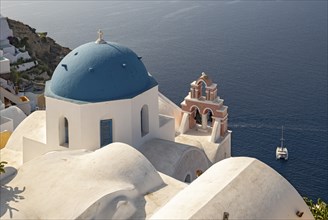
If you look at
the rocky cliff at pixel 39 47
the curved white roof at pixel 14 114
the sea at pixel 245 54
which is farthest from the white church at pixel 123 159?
the rocky cliff at pixel 39 47

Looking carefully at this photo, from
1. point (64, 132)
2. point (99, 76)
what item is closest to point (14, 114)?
point (64, 132)

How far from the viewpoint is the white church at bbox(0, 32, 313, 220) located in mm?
14258

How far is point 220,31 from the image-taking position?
9462 cm

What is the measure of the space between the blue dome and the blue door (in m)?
1.32

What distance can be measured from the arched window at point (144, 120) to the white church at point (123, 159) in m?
0.05

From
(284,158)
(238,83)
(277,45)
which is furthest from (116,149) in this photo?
(277,45)

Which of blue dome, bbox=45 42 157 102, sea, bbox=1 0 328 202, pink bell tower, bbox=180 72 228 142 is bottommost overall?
sea, bbox=1 0 328 202

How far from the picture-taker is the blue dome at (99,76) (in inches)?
786

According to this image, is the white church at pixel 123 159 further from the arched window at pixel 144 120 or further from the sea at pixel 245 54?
the sea at pixel 245 54

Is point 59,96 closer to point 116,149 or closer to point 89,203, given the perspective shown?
point 116,149

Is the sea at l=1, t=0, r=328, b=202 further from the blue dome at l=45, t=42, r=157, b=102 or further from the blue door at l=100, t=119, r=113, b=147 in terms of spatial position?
the blue dome at l=45, t=42, r=157, b=102

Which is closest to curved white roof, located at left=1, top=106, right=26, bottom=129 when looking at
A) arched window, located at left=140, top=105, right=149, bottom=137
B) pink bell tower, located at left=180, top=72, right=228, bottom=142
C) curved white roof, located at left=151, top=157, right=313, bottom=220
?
pink bell tower, located at left=180, top=72, right=228, bottom=142

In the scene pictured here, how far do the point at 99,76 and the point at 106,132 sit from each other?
2.59m

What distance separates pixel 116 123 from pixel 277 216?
8238 mm
